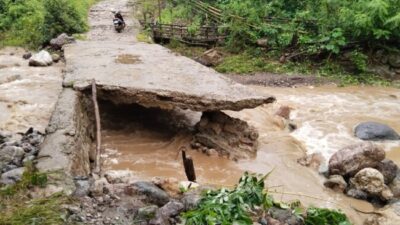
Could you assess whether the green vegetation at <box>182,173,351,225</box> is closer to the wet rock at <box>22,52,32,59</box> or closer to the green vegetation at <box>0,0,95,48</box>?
the wet rock at <box>22,52,32,59</box>

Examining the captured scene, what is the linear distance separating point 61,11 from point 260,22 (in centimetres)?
668

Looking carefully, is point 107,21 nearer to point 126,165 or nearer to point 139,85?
point 139,85

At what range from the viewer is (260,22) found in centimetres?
1531

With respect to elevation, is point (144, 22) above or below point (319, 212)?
above

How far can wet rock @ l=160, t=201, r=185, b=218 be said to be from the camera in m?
4.79

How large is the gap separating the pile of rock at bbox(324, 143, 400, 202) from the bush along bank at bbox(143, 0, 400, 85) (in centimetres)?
613

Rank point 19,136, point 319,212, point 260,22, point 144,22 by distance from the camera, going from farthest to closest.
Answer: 1. point 144,22
2. point 260,22
3. point 19,136
4. point 319,212

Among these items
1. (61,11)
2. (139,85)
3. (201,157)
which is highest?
(61,11)

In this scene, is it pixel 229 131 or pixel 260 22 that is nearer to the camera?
pixel 229 131

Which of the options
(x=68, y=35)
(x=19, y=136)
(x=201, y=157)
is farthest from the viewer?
(x=68, y=35)

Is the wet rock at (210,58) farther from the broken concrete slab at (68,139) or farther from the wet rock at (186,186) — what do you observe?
the wet rock at (186,186)

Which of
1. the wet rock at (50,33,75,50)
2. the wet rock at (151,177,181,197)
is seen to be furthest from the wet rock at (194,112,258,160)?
the wet rock at (50,33,75,50)

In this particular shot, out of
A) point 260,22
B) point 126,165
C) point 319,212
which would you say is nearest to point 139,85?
point 126,165

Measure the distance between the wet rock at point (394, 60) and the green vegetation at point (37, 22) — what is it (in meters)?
10.2
